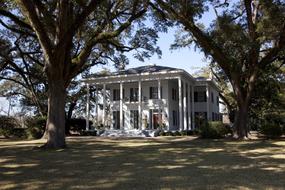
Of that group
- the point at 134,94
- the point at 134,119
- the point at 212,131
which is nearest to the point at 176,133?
the point at 212,131

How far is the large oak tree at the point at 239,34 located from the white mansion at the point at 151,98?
8.39 metres

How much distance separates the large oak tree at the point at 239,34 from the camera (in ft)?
75.3

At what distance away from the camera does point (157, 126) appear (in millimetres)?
36375

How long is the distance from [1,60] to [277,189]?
33030 millimetres

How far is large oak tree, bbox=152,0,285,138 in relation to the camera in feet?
75.3

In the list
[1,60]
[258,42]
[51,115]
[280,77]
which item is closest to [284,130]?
[258,42]

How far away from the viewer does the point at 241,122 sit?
26297 millimetres

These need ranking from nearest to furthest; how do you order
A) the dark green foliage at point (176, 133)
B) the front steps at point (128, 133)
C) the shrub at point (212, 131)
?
the shrub at point (212, 131)
the dark green foliage at point (176, 133)
the front steps at point (128, 133)

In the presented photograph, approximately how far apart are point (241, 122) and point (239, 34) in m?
6.73

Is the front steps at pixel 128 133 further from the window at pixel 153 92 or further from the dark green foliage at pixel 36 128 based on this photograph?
the dark green foliage at pixel 36 128

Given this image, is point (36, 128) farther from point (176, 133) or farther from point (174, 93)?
point (174, 93)

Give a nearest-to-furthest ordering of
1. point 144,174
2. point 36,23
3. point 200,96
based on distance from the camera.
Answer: point 144,174 < point 36,23 < point 200,96

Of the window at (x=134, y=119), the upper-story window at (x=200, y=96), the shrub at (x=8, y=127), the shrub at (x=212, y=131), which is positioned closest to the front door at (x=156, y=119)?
the window at (x=134, y=119)

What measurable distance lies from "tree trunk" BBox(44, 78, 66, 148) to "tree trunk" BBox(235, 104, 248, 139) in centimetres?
1340
